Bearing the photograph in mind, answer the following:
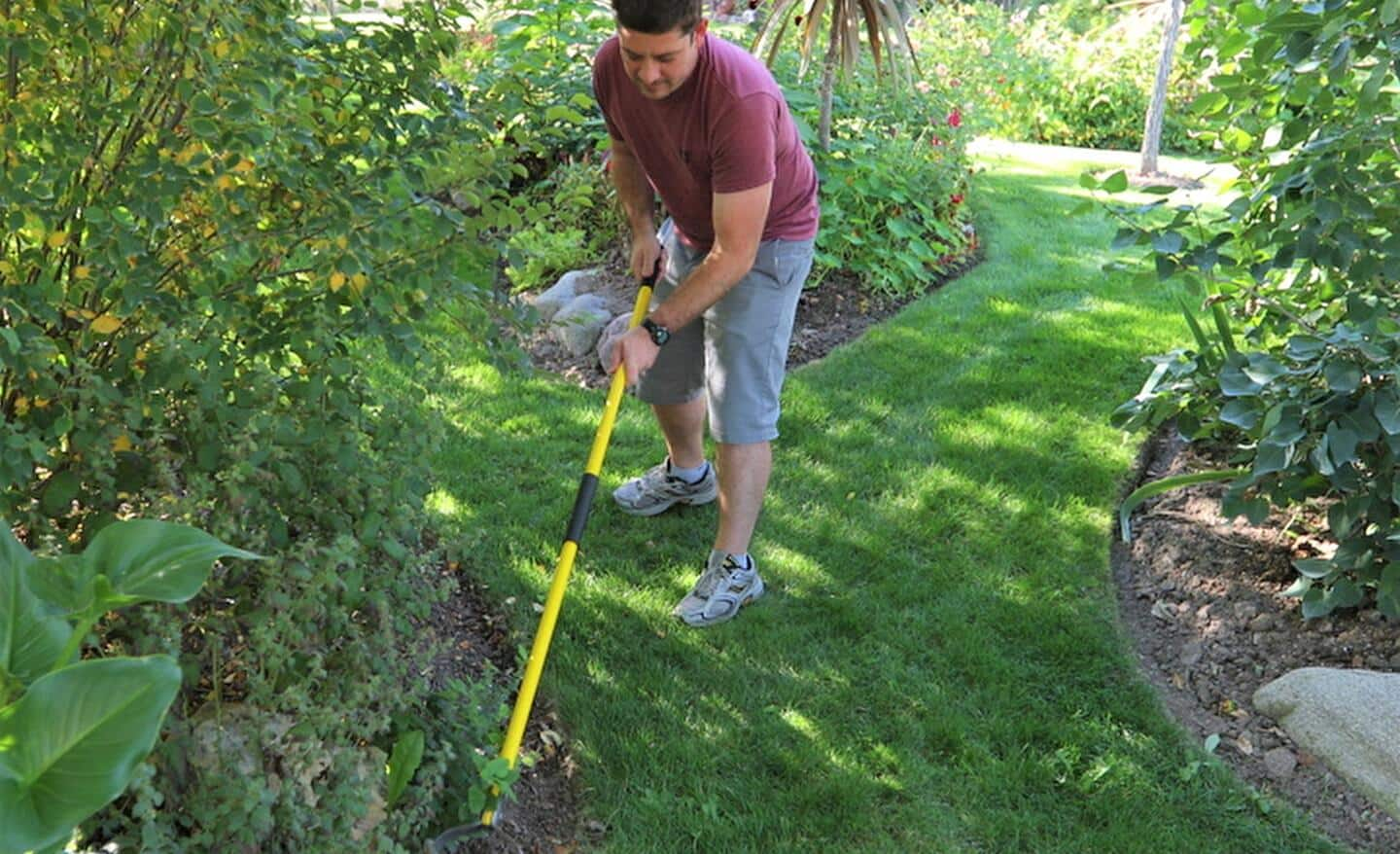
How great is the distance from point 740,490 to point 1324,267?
1675 mm

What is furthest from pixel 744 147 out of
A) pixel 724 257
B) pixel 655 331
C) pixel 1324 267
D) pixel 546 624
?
pixel 1324 267

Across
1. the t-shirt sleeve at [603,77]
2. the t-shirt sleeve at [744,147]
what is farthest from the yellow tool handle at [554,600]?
the t-shirt sleeve at [603,77]

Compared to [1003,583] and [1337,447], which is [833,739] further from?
[1337,447]

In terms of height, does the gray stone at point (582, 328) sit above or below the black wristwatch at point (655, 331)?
below

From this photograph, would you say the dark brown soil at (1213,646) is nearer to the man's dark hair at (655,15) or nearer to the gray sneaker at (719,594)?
the gray sneaker at (719,594)

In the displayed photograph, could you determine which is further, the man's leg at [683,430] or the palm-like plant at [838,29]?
the palm-like plant at [838,29]

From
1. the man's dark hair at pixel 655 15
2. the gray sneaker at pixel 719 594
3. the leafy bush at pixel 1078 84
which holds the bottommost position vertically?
the leafy bush at pixel 1078 84

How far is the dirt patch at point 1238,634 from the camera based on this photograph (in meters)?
2.95

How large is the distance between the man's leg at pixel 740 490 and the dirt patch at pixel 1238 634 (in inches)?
44.4

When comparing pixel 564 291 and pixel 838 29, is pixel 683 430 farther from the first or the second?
pixel 838 29

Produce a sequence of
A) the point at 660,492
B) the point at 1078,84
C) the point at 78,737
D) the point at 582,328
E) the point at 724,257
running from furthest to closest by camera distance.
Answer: the point at 1078,84 < the point at 582,328 < the point at 660,492 < the point at 724,257 < the point at 78,737

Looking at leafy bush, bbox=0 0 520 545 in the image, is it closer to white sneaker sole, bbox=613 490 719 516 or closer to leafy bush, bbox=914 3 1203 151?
white sneaker sole, bbox=613 490 719 516

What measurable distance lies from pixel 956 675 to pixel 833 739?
0.46 m

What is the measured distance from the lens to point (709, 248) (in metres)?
3.50
